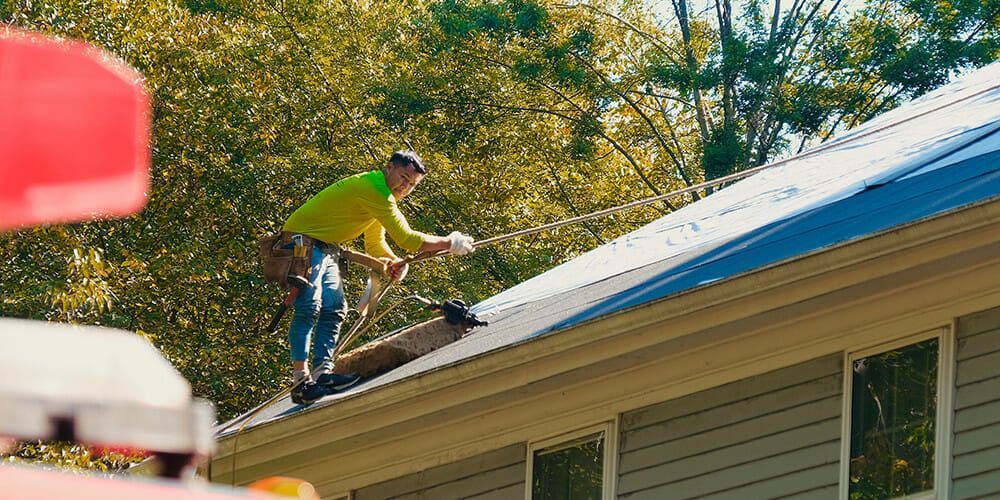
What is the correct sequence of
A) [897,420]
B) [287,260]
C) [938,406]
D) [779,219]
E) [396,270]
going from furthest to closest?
[396,270]
[287,260]
[779,219]
[897,420]
[938,406]

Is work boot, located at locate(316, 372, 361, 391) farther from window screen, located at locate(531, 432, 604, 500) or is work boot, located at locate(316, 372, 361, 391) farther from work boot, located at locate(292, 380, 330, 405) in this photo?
window screen, located at locate(531, 432, 604, 500)

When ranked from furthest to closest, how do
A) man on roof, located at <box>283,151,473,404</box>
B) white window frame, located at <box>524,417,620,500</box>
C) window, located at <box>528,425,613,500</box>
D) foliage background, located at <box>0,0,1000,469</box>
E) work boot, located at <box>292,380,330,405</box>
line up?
1. foliage background, located at <box>0,0,1000,469</box>
2. work boot, located at <box>292,380,330,405</box>
3. man on roof, located at <box>283,151,473,404</box>
4. window, located at <box>528,425,613,500</box>
5. white window frame, located at <box>524,417,620,500</box>

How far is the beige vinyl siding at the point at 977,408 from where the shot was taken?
757 centimetres

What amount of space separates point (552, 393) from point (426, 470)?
1.30 m

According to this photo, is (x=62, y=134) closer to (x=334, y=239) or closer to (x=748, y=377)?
(x=748, y=377)

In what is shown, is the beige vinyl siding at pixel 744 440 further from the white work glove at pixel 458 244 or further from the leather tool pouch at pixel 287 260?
the leather tool pouch at pixel 287 260

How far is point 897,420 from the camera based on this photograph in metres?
8.05

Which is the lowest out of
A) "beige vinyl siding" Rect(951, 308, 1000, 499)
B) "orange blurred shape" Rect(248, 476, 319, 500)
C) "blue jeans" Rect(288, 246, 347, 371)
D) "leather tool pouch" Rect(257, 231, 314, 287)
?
"orange blurred shape" Rect(248, 476, 319, 500)

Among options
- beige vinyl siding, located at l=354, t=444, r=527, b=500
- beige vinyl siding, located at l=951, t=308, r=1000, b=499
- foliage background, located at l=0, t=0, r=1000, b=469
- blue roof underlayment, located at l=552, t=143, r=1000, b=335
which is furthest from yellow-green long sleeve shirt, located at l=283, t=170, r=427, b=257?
foliage background, located at l=0, t=0, r=1000, b=469

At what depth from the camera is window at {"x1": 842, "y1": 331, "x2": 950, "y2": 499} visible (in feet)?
25.8

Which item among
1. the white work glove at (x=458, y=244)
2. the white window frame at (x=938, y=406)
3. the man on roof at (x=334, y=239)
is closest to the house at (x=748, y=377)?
the white window frame at (x=938, y=406)

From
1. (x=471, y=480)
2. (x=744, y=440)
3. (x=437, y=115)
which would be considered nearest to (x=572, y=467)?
(x=471, y=480)

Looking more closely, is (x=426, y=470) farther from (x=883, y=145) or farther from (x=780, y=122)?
(x=780, y=122)

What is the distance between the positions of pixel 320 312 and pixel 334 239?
0.53 metres
